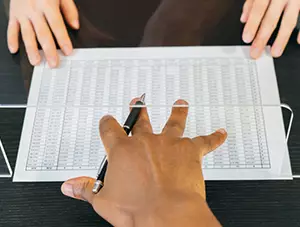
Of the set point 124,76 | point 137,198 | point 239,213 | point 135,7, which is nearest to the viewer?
point 137,198

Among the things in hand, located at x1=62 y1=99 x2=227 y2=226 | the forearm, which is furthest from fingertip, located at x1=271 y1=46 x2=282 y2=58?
the forearm

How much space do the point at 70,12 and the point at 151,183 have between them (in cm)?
51

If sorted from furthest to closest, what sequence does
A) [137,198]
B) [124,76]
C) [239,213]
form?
[124,76]
[239,213]
[137,198]

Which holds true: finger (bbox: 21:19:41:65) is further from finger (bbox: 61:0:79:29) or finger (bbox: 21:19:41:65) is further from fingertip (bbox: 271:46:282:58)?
fingertip (bbox: 271:46:282:58)

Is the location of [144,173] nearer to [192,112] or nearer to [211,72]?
[192,112]

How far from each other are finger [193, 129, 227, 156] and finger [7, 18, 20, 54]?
431mm

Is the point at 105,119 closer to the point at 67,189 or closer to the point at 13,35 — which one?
the point at 67,189

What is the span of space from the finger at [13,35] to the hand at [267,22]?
0.44 metres

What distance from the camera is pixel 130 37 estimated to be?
967 mm

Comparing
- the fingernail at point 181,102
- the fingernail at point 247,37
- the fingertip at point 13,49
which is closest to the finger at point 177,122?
the fingernail at point 181,102

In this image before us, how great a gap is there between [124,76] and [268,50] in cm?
27

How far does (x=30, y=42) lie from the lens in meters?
0.94

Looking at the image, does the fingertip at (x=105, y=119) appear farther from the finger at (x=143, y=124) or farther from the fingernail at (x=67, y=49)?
the fingernail at (x=67, y=49)

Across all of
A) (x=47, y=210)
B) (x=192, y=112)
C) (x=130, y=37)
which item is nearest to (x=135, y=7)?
(x=130, y=37)
